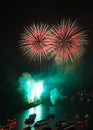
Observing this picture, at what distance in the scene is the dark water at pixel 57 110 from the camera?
121 inches

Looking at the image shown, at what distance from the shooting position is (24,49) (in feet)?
10.4

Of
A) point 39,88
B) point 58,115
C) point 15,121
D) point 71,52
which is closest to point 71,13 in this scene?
point 71,52

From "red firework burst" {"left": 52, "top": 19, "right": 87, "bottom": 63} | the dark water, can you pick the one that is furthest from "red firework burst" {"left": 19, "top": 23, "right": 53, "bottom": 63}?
the dark water

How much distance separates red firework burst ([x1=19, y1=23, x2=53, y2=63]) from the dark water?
0.69 m

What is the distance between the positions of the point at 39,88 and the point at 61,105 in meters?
0.40

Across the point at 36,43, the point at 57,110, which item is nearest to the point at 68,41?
the point at 36,43

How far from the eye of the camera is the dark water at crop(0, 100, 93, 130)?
3076 mm

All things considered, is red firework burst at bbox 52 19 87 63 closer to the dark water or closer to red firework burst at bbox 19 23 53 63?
red firework burst at bbox 19 23 53 63

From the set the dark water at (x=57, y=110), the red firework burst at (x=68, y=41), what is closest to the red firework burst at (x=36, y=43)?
the red firework burst at (x=68, y=41)

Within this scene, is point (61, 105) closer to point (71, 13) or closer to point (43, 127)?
point (43, 127)

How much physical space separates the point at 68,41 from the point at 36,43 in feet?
1.53

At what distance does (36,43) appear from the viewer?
10.5 ft

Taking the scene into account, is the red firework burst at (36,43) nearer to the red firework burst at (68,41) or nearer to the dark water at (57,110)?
the red firework burst at (68,41)

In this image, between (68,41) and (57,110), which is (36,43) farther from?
(57,110)
